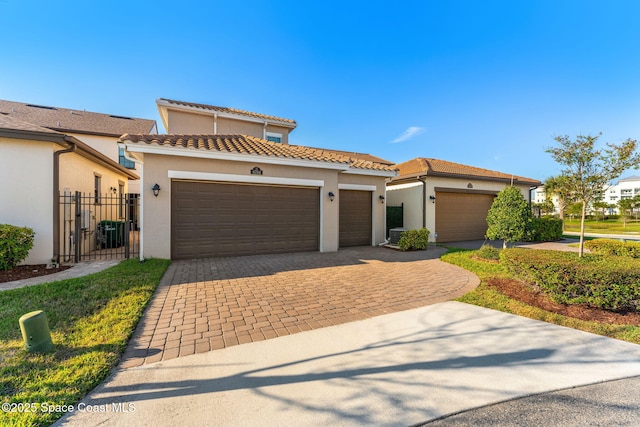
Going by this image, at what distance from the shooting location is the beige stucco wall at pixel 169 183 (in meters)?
7.90

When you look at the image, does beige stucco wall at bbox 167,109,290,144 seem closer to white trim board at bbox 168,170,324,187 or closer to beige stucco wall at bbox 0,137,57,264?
beige stucco wall at bbox 0,137,57,264

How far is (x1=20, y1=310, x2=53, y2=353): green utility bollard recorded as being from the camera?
301 centimetres

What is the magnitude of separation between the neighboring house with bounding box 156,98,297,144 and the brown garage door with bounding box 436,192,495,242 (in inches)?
402

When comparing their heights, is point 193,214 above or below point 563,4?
below

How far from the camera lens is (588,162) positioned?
7902 millimetres

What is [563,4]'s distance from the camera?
8.64 meters

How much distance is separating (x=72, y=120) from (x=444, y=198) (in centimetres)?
2719

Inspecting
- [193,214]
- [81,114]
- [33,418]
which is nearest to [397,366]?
[33,418]

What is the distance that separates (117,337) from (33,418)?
4.48 feet

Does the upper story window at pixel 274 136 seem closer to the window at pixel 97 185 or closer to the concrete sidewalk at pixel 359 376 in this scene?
the window at pixel 97 185

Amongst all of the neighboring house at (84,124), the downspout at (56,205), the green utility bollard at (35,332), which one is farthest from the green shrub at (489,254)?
the neighboring house at (84,124)

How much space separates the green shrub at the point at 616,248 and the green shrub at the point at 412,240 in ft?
19.3

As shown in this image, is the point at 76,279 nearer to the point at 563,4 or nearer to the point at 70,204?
A: the point at 70,204

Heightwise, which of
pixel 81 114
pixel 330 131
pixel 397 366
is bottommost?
pixel 397 366
